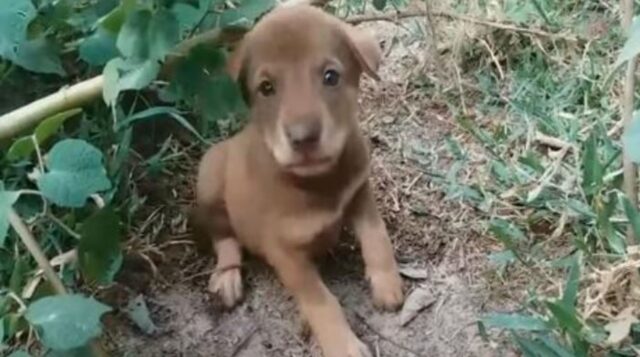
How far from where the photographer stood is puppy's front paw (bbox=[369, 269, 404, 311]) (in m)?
2.29

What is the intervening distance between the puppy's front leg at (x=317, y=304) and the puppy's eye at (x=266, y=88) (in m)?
0.27

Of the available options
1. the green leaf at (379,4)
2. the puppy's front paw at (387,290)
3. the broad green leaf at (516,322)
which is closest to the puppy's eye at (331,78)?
the puppy's front paw at (387,290)

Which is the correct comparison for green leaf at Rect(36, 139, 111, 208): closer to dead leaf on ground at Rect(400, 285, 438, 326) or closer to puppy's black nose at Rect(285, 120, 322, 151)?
puppy's black nose at Rect(285, 120, 322, 151)

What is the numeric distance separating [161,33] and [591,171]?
80 centimetres

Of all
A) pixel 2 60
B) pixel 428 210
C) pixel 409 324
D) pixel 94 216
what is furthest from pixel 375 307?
pixel 2 60

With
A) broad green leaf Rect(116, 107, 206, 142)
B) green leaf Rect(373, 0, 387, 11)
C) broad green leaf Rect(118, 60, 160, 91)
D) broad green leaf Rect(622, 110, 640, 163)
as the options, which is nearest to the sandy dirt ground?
broad green leaf Rect(116, 107, 206, 142)

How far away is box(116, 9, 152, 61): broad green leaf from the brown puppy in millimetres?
172

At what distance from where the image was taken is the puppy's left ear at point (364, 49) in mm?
2230

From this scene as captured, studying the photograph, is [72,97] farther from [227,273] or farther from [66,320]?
[66,320]

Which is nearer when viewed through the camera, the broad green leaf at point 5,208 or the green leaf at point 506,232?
the broad green leaf at point 5,208

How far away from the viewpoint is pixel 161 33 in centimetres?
214

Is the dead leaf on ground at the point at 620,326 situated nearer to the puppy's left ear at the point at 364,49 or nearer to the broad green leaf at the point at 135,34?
the puppy's left ear at the point at 364,49

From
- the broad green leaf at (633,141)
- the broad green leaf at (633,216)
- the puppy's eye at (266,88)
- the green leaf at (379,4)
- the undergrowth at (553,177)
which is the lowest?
the undergrowth at (553,177)

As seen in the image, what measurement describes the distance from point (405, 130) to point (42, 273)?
2.63 ft
